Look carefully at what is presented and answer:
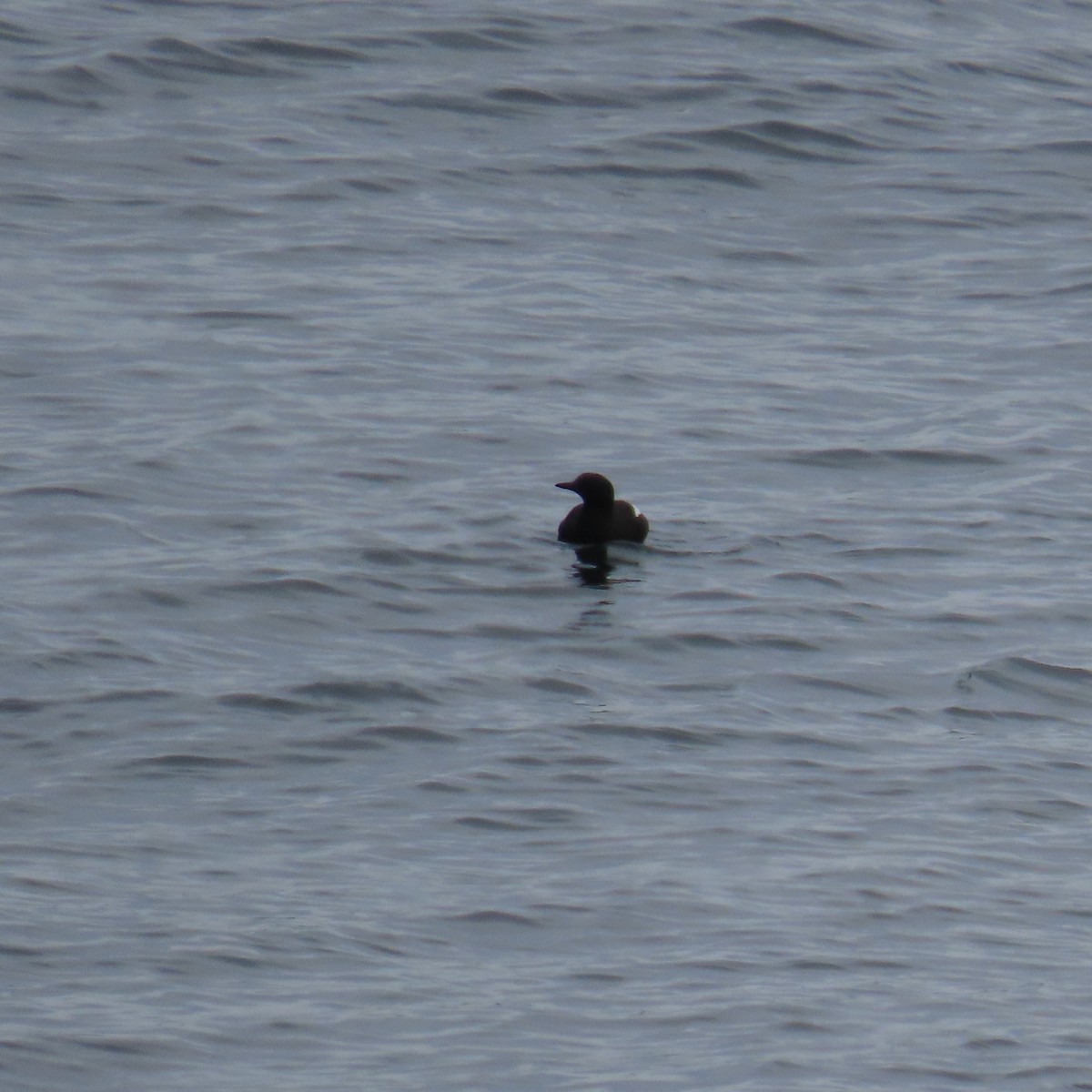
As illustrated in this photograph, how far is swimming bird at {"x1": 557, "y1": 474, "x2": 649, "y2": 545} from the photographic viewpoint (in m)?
13.3

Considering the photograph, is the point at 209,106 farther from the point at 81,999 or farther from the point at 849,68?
the point at 81,999

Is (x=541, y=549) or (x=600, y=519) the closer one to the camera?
(x=600, y=519)

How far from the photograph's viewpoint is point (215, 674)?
1084 cm

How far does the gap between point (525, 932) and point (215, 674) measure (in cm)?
309

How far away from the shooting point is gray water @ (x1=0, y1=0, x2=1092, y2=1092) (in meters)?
7.79

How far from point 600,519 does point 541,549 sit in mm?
411

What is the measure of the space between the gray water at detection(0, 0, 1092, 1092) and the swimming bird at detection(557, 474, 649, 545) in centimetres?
16

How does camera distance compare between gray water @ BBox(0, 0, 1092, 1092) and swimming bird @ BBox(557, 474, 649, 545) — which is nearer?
gray water @ BBox(0, 0, 1092, 1092)

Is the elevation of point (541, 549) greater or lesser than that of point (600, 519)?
lesser

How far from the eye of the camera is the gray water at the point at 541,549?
779cm

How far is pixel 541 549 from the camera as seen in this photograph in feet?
44.3

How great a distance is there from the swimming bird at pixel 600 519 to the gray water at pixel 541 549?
156 mm

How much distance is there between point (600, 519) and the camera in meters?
13.3

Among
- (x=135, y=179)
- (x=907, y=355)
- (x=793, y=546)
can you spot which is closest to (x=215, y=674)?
(x=793, y=546)
